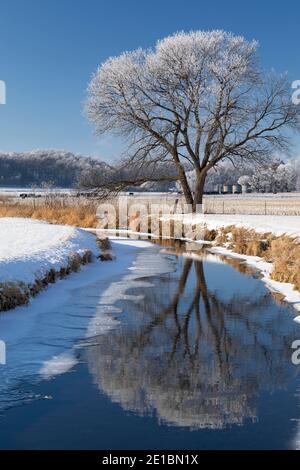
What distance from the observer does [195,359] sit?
7.98 m

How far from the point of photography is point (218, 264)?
18656 mm

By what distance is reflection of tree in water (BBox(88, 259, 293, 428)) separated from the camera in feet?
A: 20.8

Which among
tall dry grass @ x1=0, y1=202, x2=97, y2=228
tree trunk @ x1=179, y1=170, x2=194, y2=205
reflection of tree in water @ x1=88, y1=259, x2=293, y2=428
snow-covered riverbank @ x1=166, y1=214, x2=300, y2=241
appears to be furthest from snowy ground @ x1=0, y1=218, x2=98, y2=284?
tree trunk @ x1=179, y1=170, x2=194, y2=205

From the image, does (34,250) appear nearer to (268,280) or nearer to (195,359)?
(268,280)

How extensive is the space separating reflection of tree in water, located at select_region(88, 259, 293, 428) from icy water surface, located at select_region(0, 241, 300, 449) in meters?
0.02

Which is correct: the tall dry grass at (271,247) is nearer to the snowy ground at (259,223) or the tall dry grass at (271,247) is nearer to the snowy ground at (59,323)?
the snowy ground at (259,223)

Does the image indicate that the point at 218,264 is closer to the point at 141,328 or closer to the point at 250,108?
the point at 141,328

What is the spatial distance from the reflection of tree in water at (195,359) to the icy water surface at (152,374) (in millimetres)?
18

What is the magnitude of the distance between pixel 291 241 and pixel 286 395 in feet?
40.8

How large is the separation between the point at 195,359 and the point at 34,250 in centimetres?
821

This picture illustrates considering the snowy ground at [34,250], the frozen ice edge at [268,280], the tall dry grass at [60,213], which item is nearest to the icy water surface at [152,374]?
the frozen ice edge at [268,280]

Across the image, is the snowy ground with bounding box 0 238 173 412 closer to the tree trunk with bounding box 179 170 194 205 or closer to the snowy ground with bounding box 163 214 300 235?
the snowy ground with bounding box 163 214 300 235

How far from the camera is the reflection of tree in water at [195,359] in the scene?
6.33m

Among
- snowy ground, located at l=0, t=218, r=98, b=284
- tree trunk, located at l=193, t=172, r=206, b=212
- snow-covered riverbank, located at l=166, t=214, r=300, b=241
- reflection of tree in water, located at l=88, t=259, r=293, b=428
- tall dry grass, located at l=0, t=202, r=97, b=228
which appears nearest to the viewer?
reflection of tree in water, located at l=88, t=259, r=293, b=428
